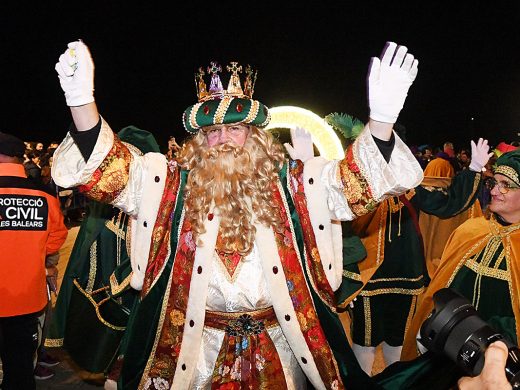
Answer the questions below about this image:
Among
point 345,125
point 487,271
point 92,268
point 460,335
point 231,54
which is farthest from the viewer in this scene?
point 231,54

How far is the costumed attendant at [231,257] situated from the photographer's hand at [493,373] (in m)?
0.94

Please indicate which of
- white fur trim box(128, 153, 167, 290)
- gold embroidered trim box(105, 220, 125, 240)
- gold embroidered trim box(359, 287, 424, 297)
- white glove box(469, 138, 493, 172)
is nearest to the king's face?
white fur trim box(128, 153, 167, 290)

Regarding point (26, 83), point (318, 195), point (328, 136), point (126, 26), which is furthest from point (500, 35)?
point (318, 195)

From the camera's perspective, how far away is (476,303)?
3.12 m

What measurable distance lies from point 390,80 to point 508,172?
4.78ft

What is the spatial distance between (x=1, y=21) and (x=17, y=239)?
16539 millimetres

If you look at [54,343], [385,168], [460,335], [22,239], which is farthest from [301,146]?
[54,343]

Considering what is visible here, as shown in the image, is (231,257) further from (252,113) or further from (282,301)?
(252,113)

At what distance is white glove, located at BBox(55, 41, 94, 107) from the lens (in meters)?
2.20

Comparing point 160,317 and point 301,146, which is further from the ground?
point 301,146

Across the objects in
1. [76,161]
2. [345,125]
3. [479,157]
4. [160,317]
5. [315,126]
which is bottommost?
[160,317]

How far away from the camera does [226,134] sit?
8.80 feet

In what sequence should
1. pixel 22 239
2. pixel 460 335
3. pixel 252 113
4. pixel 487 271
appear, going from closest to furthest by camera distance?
pixel 460 335, pixel 252 113, pixel 487 271, pixel 22 239

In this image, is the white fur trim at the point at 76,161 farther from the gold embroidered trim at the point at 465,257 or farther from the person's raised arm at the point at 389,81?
the gold embroidered trim at the point at 465,257
